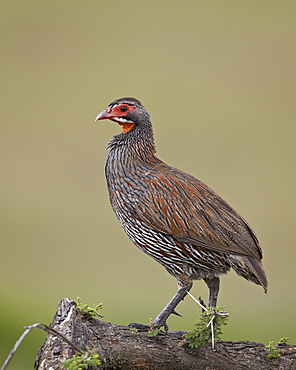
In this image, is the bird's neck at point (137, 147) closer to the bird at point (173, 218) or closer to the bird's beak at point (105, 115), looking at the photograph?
the bird at point (173, 218)

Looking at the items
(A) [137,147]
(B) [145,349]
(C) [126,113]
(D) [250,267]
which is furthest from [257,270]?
(C) [126,113]

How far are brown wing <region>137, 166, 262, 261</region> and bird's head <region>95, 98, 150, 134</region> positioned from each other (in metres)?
0.29

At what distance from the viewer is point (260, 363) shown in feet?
9.29

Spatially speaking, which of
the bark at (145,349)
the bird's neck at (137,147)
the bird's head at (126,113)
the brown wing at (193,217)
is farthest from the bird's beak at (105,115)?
the bark at (145,349)

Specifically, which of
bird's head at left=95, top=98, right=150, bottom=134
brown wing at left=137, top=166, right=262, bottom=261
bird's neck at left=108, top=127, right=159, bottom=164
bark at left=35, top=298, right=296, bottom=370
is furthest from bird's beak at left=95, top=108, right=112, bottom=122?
bark at left=35, top=298, right=296, bottom=370

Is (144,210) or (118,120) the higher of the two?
(118,120)

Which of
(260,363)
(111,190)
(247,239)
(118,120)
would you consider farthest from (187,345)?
(118,120)

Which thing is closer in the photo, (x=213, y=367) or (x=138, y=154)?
(x=213, y=367)

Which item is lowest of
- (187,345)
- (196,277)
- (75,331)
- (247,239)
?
(75,331)

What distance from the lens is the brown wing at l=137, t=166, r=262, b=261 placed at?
2936 millimetres

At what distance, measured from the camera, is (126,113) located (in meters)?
3.10

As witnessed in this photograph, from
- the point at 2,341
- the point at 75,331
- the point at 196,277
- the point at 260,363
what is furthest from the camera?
the point at 2,341

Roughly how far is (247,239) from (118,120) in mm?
854

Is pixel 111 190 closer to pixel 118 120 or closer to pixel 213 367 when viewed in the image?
pixel 118 120
